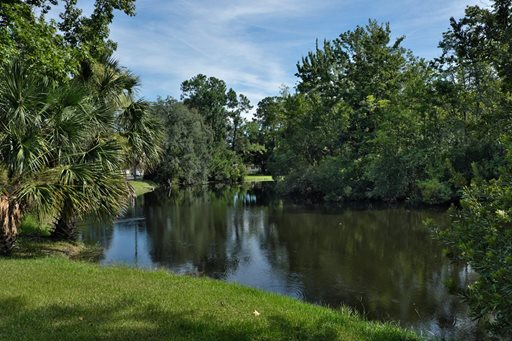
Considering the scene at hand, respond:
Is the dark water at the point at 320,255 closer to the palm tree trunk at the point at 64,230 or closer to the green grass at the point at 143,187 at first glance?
the palm tree trunk at the point at 64,230

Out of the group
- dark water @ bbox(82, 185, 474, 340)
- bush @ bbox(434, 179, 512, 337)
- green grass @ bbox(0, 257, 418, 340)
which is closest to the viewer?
bush @ bbox(434, 179, 512, 337)

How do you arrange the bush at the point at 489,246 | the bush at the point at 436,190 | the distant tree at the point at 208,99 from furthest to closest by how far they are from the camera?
1. the distant tree at the point at 208,99
2. the bush at the point at 436,190
3. the bush at the point at 489,246

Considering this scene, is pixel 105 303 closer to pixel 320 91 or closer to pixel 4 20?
pixel 4 20

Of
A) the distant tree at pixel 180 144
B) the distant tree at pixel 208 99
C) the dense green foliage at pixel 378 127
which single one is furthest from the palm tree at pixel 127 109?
the distant tree at pixel 208 99

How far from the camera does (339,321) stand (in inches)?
252

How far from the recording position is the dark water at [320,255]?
10.5m

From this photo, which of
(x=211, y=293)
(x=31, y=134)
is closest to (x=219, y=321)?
(x=211, y=293)

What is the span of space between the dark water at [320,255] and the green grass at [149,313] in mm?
2046

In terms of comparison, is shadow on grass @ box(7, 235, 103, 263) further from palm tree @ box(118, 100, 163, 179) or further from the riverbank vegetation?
palm tree @ box(118, 100, 163, 179)

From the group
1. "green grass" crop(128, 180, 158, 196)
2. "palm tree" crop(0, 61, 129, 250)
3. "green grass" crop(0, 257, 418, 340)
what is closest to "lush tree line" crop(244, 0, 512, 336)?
"green grass" crop(0, 257, 418, 340)

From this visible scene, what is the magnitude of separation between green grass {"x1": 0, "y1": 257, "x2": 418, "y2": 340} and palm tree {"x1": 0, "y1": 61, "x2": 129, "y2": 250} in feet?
6.53

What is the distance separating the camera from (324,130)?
38938 mm

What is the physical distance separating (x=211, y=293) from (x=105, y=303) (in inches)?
73.3

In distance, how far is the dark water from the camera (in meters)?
10.5
